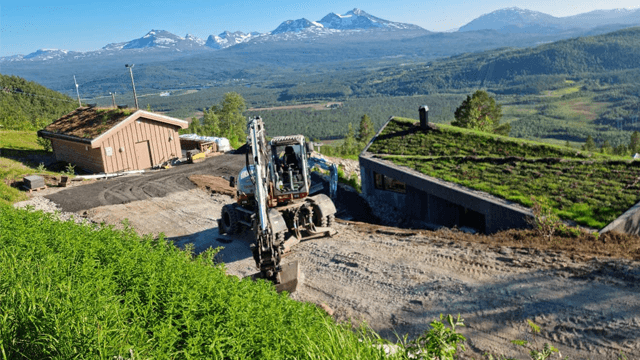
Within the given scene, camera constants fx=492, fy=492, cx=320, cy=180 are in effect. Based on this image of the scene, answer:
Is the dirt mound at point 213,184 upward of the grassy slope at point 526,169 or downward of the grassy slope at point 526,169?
downward

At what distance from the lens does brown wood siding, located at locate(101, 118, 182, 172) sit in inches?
1116

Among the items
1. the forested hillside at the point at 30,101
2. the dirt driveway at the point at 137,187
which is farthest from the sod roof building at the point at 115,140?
the forested hillside at the point at 30,101

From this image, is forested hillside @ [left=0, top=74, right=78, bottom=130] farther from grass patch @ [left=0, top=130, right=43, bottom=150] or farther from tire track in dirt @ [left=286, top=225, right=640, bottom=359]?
tire track in dirt @ [left=286, top=225, right=640, bottom=359]

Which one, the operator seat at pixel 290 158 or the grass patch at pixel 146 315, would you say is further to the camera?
the operator seat at pixel 290 158

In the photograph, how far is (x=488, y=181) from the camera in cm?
1692

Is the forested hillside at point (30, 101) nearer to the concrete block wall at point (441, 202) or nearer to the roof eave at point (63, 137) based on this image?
the roof eave at point (63, 137)

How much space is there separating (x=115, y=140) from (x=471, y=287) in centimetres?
2363

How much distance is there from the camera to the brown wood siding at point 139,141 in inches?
1116

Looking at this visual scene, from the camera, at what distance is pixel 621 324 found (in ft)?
27.8

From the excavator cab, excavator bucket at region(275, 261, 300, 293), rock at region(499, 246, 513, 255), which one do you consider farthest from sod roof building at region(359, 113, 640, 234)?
excavator bucket at region(275, 261, 300, 293)

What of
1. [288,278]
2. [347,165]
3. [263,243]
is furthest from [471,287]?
[347,165]

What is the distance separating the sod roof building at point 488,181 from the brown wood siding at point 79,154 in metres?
15.7

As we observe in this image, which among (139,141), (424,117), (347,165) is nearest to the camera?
(424,117)

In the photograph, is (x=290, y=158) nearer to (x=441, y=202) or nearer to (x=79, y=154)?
(x=441, y=202)
